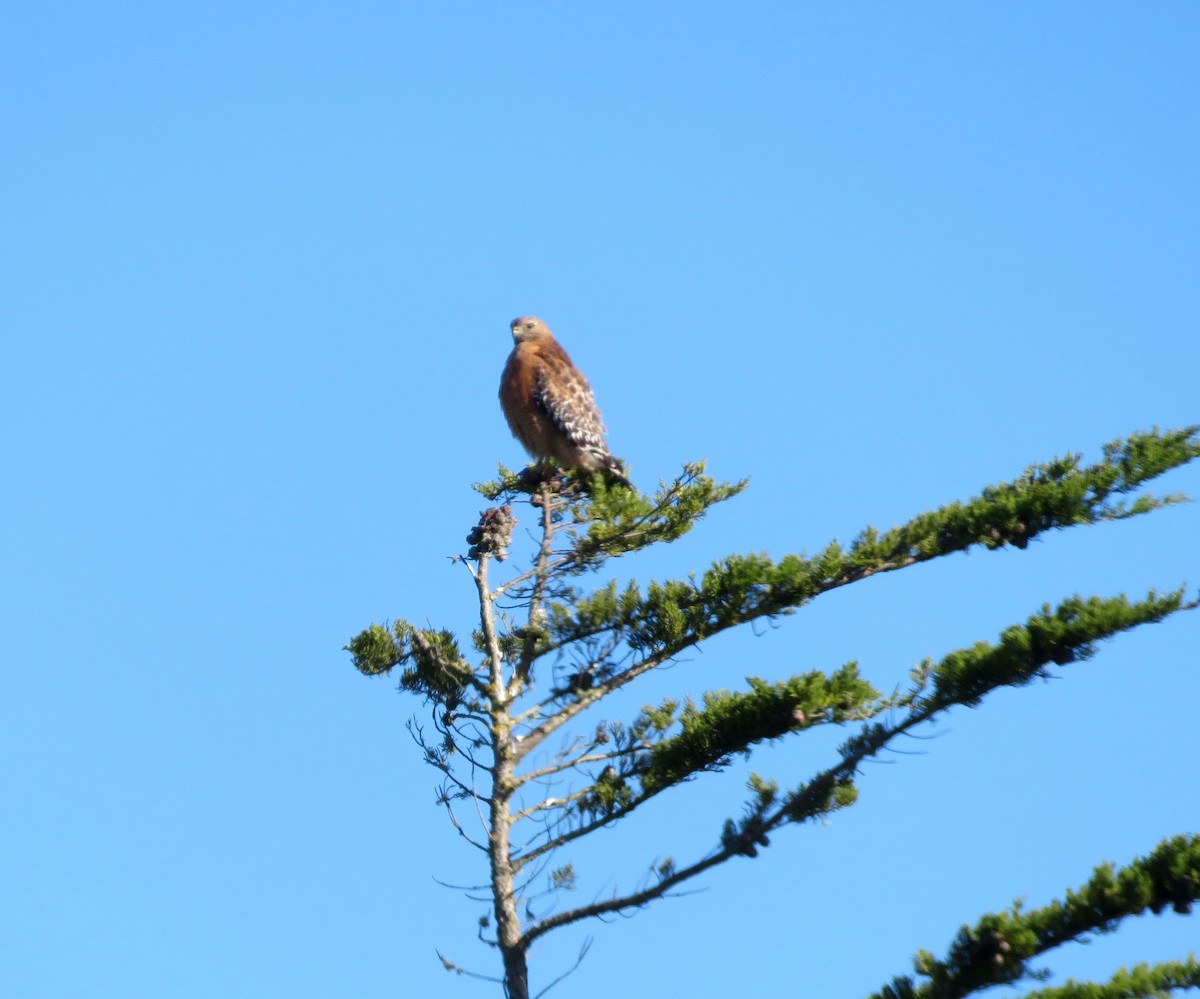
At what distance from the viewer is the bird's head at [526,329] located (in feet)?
37.1

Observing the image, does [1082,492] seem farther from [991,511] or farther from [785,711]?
[785,711]

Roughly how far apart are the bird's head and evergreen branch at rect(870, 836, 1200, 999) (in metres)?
6.67

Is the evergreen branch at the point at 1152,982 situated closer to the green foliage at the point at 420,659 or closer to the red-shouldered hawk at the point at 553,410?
the green foliage at the point at 420,659

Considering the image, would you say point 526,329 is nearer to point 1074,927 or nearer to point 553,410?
point 553,410

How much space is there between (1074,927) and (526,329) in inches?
270

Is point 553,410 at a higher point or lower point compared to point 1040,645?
higher

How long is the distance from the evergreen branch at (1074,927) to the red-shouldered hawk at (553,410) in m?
4.76

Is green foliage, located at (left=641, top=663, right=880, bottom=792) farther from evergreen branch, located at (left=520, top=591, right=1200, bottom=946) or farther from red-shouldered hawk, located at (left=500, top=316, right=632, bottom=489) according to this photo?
red-shouldered hawk, located at (left=500, top=316, right=632, bottom=489)

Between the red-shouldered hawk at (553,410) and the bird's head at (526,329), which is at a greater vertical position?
the bird's head at (526,329)

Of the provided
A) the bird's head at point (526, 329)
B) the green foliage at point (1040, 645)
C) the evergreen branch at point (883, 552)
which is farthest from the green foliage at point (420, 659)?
the bird's head at point (526, 329)

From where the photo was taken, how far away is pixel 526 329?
11.3 m

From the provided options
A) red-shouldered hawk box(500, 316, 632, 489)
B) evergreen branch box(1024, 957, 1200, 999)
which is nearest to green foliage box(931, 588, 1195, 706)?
evergreen branch box(1024, 957, 1200, 999)

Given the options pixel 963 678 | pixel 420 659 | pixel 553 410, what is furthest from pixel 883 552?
pixel 553 410

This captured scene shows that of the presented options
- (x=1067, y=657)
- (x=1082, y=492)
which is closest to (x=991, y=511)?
(x=1082, y=492)
